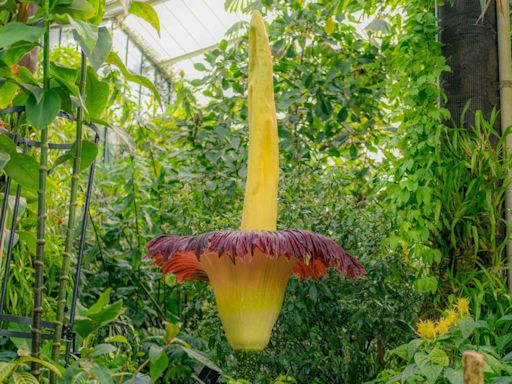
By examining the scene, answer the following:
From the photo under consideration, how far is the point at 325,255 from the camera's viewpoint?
1.59 m

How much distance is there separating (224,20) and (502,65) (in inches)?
284

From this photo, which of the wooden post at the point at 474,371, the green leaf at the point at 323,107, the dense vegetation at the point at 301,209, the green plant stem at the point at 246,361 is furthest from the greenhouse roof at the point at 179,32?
the wooden post at the point at 474,371

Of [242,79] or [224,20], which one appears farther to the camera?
[224,20]

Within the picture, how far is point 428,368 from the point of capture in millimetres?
1661

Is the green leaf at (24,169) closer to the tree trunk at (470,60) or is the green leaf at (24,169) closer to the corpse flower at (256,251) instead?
the corpse flower at (256,251)

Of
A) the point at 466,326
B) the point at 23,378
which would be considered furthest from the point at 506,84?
the point at 23,378

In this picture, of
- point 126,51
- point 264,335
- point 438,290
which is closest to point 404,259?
point 438,290

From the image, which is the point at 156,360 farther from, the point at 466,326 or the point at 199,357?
the point at 466,326

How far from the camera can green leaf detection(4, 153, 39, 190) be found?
1.46 metres

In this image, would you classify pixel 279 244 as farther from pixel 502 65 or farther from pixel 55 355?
pixel 502 65

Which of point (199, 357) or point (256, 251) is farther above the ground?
point (256, 251)

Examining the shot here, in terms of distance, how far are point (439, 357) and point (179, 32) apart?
868cm

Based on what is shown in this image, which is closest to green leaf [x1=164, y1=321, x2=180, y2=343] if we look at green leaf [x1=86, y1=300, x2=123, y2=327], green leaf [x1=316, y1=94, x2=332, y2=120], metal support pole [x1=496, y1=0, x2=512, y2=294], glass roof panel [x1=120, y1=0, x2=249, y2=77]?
green leaf [x1=86, y1=300, x2=123, y2=327]

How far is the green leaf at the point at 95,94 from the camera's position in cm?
157
